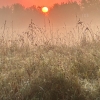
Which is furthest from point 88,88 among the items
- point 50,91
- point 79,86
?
point 50,91

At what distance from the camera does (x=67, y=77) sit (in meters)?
3.82

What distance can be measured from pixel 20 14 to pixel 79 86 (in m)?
47.2

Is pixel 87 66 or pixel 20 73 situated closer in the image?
pixel 20 73

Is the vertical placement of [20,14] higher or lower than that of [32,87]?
higher

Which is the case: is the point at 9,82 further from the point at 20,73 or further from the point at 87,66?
the point at 87,66

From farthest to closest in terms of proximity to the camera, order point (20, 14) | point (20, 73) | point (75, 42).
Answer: point (20, 14)
point (75, 42)
point (20, 73)

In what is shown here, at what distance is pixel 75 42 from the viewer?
7.52 meters

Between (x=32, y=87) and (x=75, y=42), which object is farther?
(x=75, y=42)

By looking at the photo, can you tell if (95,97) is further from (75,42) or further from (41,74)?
(75,42)

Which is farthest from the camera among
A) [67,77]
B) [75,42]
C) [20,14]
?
[20,14]

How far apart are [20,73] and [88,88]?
1.44 metres

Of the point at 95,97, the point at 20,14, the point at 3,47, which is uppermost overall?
the point at 20,14

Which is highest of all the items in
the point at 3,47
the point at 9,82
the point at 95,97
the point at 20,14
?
the point at 20,14

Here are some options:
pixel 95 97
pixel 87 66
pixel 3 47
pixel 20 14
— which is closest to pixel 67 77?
pixel 95 97
